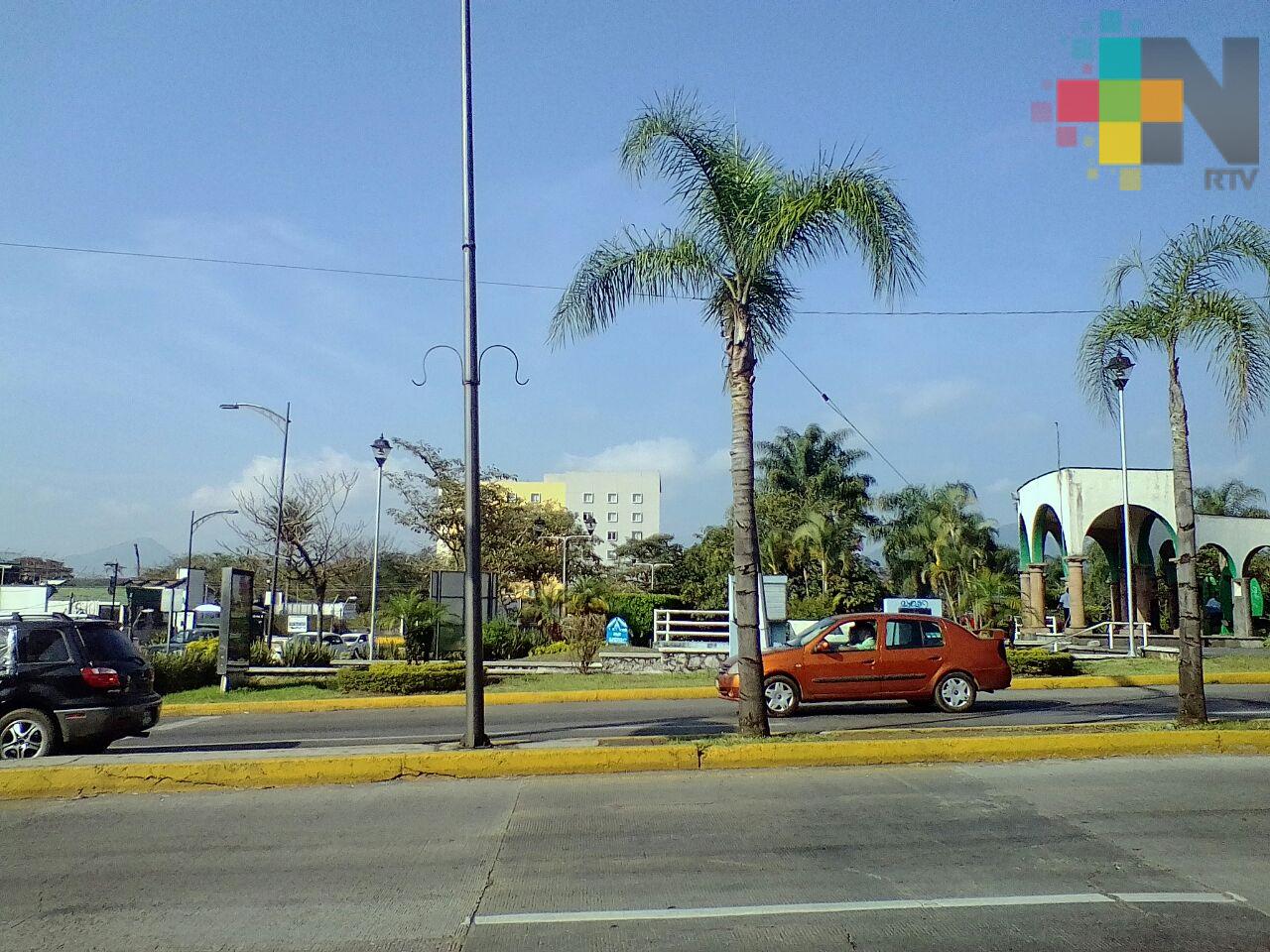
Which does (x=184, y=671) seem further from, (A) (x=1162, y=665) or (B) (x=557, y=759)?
(A) (x=1162, y=665)

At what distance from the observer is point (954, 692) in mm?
15602

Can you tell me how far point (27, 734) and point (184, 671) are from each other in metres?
12.9

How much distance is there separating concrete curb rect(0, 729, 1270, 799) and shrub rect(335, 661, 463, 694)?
38.6ft

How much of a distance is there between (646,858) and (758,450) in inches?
1780

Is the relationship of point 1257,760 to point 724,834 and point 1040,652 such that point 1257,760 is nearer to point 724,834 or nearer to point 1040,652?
point 724,834

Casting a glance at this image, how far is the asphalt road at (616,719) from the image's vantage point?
14.1 metres

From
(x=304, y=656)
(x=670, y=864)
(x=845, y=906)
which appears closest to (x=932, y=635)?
(x=670, y=864)

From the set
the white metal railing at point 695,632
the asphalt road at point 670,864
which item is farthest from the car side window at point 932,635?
the white metal railing at point 695,632

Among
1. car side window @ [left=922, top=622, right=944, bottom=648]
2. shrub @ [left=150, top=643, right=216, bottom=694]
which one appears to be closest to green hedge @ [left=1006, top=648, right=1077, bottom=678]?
car side window @ [left=922, top=622, right=944, bottom=648]

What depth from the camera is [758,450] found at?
169ft

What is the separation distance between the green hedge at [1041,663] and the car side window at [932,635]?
795 cm

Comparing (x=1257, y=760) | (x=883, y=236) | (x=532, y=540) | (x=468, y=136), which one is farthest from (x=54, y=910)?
(x=532, y=540)

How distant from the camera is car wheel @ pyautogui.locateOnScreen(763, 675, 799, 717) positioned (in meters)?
15.5

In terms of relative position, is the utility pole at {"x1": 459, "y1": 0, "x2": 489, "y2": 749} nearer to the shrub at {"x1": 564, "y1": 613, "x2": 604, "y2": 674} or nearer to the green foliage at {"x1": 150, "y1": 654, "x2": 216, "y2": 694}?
the shrub at {"x1": 564, "y1": 613, "x2": 604, "y2": 674}
